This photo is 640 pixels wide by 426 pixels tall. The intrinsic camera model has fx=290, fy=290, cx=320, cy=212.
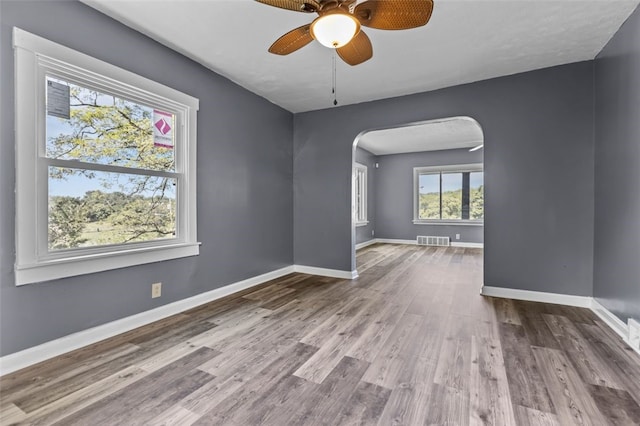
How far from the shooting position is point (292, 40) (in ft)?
6.76

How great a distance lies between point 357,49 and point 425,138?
4.77 meters

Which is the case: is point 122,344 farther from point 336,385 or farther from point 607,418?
point 607,418

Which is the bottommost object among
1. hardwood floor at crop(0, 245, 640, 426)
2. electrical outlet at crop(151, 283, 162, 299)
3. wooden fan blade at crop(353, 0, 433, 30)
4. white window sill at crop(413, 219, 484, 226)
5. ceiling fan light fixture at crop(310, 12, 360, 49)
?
hardwood floor at crop(0, 245, 640, 426)

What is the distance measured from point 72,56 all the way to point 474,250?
7.57 meters

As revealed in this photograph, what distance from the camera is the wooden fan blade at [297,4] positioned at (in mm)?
1642

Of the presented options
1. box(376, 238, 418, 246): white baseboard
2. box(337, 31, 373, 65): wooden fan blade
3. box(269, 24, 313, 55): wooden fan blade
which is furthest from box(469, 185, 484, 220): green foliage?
box(269, 24, 313, 55): wooden fan blade

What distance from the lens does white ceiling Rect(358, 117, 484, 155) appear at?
5535 mm

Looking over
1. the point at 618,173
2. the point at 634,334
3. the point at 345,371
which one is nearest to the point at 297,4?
the point at 345,371

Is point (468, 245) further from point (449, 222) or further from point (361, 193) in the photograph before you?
point (361, 193)

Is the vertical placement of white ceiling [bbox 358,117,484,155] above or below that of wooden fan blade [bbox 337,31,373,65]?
above

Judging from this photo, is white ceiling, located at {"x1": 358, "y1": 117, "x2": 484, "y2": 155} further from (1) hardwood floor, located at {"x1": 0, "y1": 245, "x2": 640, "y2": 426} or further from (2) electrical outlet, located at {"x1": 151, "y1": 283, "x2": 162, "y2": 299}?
(2) electrical outlet, located at {"x1": 151, "y1": 283, "x2": 162, "y2": 299}

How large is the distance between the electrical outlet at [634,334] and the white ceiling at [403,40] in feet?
7.88

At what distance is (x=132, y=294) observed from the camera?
8.28ft

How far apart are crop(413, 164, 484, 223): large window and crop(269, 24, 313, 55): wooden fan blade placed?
648 centimetres
